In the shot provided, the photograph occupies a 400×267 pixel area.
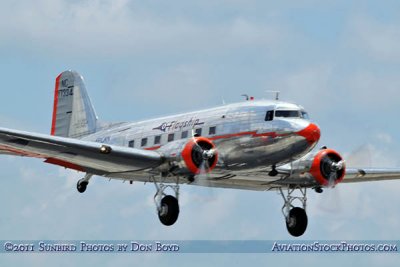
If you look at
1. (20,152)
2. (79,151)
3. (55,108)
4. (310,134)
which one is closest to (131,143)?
(79,151)

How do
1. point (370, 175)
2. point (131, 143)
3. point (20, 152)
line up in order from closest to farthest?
point (20, 152) → point (131, 143) → point (370, 175)

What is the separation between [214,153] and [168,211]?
2716mm

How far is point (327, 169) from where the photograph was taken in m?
34.4

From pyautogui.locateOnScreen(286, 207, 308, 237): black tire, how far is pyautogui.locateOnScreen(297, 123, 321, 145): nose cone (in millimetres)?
5218

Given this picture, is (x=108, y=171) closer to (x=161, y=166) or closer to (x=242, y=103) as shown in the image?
(x=161, y=166)

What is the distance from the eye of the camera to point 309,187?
116 feet

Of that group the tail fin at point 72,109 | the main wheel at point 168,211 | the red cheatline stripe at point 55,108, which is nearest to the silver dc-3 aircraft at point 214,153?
the main wheel at point 168,211

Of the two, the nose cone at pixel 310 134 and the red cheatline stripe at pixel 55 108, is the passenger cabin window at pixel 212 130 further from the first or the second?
the red cheatline stripe at pixel 55 108

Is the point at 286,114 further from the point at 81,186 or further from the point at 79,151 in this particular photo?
the point at 81,186

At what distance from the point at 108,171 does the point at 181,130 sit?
11.4 ft

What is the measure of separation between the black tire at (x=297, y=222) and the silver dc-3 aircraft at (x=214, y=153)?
0.13 ft

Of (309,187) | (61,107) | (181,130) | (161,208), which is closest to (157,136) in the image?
(181,130)

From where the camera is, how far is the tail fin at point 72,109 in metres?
40.9

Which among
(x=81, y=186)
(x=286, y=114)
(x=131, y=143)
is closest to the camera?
(x=286, y=114)
